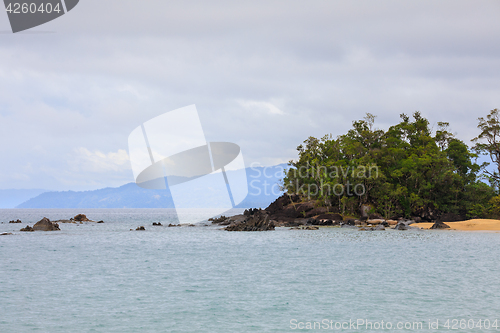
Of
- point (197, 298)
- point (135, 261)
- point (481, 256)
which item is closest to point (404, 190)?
point (481, 256)

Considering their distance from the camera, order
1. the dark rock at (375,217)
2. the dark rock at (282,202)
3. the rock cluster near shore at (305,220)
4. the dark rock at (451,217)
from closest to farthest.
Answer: the rock cluster near shore at (305,220), the dark rock at (451,217), the dark rock at (375,217), the dark rock at (282,202)

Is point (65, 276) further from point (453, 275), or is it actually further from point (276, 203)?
point (276, 203)

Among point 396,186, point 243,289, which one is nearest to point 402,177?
point 396,186

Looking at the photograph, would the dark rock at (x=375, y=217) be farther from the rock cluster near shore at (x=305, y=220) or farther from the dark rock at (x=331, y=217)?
the dark rock at (x=331, y=217)

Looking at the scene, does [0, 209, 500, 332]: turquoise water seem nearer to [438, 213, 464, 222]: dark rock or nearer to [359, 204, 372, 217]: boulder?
[438, 213, 464, 222]: dark rock

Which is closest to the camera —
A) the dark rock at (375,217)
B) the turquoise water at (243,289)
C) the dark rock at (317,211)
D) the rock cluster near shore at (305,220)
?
the turquoise water at (243,289)

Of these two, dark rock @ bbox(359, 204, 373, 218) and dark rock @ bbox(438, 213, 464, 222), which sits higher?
dark rock @ bbox(359, 204, 373, 218)

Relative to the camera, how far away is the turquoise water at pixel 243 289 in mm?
14602

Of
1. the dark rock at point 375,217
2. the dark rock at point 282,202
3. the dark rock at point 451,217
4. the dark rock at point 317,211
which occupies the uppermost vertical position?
the dark rock at point 282,202

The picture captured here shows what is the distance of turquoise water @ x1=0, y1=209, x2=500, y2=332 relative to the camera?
14.6 metres

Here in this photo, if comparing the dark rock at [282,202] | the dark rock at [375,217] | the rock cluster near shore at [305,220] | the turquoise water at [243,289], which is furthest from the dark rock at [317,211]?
the turquoise water at [243,289]

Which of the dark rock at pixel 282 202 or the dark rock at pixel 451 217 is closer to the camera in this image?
the dark rock at pixel 451 217

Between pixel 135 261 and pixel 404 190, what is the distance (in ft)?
176

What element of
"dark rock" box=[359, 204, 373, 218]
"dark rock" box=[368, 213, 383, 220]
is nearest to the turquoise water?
"dark rock" box=[368, 213, 383, 220]
